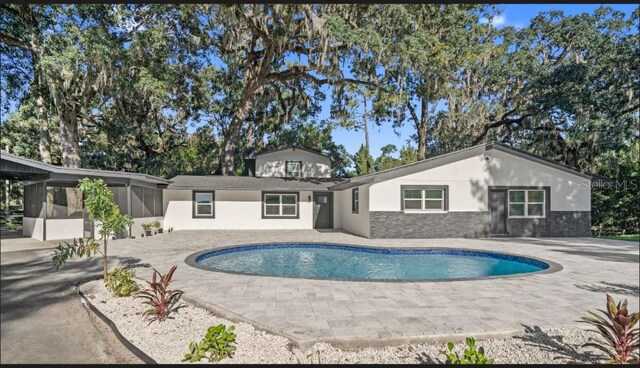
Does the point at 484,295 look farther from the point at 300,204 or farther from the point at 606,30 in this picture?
the point at 606,30

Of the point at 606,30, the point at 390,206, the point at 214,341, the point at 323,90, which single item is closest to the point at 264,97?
the point at 323,90

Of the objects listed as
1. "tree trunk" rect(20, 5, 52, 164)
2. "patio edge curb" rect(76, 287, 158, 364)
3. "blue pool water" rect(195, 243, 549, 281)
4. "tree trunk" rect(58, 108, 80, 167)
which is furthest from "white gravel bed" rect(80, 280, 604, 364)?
"tree trunk" rect(58, 108, 80, 167)

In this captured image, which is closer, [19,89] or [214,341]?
[214,341]

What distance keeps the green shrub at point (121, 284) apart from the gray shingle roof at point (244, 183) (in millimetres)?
10641

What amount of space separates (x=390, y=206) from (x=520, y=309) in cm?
836

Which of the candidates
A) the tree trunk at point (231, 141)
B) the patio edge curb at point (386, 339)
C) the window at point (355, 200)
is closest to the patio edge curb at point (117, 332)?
the patio edge curb at point (386, 339)

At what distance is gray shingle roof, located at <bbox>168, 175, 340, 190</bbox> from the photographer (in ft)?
52.5

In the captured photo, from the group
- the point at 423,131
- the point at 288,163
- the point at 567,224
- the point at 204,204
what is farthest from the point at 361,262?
the point at 423,131

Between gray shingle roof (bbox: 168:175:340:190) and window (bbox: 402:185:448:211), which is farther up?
gray shingle roof (bbox: 168:175:340:190)

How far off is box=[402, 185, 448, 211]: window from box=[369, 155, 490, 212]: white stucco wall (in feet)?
0.74

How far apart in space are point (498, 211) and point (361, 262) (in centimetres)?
734

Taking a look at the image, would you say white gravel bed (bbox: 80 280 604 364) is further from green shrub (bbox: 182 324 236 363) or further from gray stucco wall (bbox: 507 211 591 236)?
gray stucco wall (bbox: 507 211 591 236)

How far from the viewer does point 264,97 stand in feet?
72.7

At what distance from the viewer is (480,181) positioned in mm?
12906
